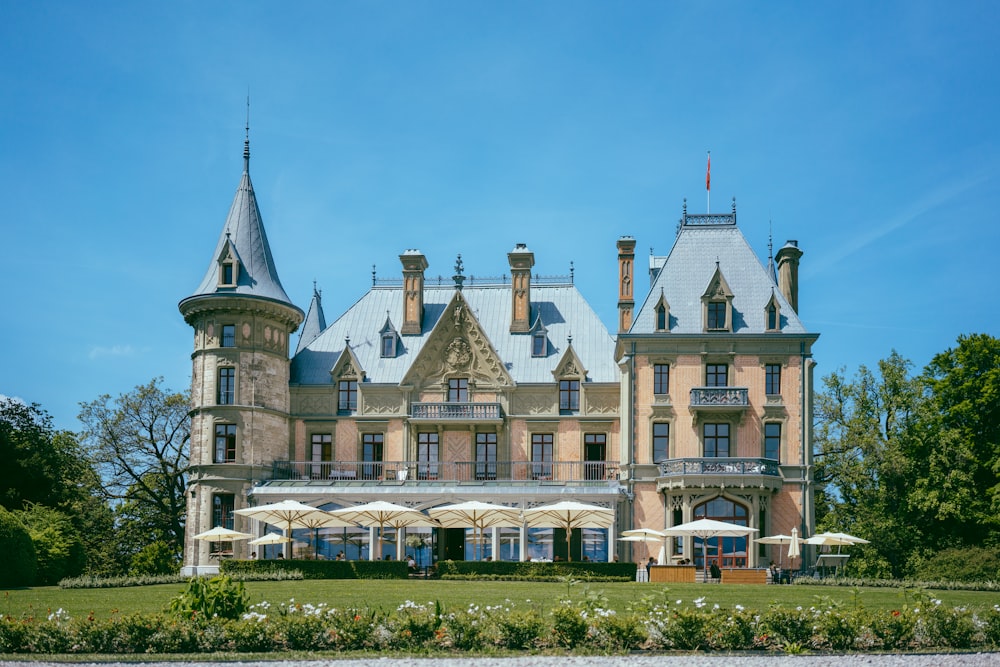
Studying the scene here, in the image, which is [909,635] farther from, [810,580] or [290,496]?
[290,496]

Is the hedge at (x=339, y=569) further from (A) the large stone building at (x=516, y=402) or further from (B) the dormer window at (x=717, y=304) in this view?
(B) the dormer window at (x=717, y=304)

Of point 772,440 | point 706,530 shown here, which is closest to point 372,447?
point 706,530

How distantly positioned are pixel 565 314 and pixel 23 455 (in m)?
22.9

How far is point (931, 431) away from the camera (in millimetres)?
51062

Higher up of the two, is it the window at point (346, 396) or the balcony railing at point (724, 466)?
the window at point (346, 396)

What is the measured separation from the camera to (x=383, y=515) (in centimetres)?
4078

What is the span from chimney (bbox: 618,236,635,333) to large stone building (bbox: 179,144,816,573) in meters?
0.06

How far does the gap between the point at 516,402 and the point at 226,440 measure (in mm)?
11769

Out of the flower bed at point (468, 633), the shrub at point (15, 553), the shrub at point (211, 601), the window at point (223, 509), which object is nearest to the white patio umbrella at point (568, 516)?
the window at point (223, 509)

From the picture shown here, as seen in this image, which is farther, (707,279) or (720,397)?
(707,279)

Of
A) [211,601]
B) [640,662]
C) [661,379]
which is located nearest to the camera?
[640,662]

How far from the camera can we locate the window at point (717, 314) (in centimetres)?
4704

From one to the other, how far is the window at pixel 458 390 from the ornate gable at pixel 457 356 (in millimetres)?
269

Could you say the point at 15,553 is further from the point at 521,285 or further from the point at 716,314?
the point at 716,314
